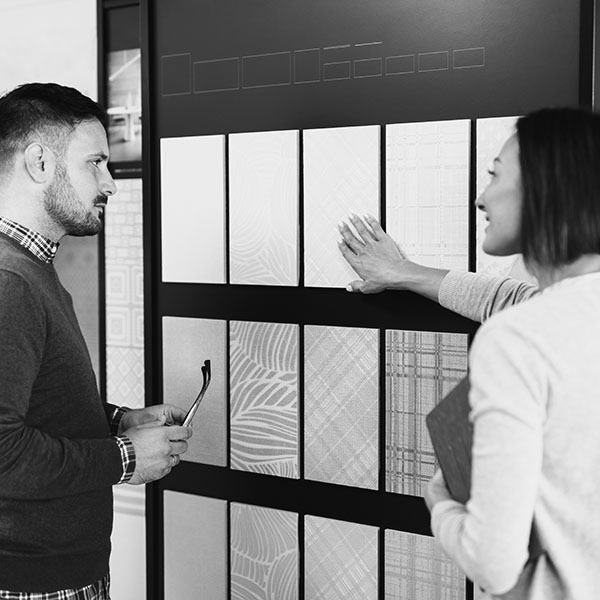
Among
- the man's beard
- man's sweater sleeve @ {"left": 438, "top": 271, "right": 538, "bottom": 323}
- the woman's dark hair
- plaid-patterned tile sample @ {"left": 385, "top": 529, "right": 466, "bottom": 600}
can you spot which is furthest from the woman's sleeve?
the man's beard

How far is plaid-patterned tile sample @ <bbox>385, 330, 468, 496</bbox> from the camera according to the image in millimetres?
1764

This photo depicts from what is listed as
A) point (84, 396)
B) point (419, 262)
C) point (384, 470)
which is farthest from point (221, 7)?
point (384, 470)

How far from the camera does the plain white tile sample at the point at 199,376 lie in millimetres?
2053

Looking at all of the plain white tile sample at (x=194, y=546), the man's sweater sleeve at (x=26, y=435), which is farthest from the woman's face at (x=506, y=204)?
the plain white tile sample at (x=194, y=546)

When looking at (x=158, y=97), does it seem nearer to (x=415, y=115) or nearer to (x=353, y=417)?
(x=415, y=115)

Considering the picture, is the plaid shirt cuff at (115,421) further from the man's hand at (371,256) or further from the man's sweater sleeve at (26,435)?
the man's hand at (371,256)

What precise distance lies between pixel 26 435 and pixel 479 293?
0.90m

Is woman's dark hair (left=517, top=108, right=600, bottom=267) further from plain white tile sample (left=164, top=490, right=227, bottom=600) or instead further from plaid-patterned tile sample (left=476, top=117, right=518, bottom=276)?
plain white tile sample (left=164, top=490, right=227, bottom=600)

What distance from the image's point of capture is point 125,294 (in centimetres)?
242

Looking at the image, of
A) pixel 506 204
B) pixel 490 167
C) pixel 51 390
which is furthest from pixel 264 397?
pixel 506 204

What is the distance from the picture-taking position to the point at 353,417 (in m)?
1.88

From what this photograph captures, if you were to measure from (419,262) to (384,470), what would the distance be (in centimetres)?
48

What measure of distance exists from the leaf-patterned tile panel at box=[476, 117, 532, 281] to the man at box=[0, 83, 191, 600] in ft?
2.42

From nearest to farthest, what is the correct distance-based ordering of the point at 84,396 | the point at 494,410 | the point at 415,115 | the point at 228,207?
the point at 494,410 → the point at 84,396 → the point at 415,115 → the point at 228,207
